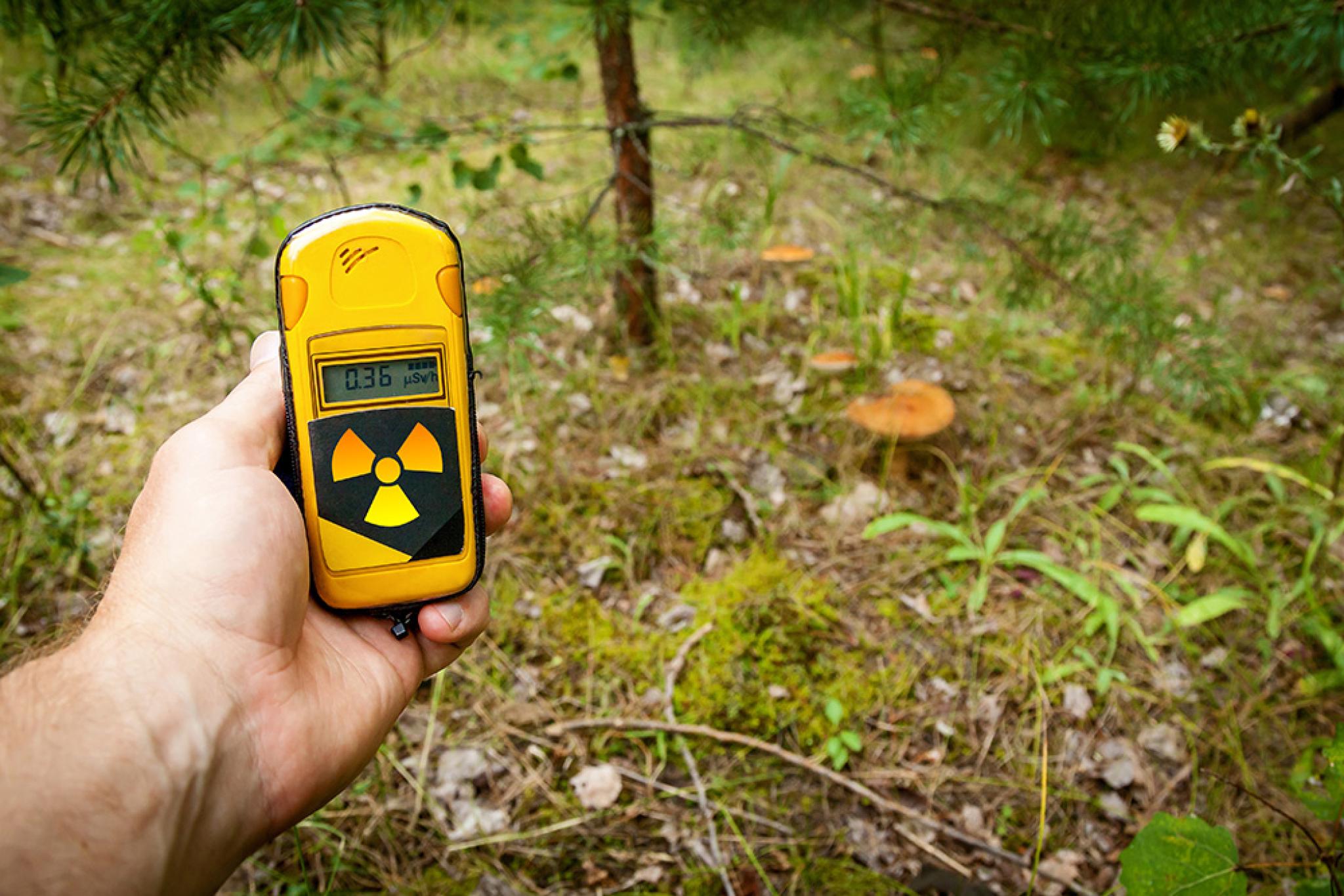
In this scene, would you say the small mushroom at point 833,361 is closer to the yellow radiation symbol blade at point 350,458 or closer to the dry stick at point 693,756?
the dry stick at point 693,756

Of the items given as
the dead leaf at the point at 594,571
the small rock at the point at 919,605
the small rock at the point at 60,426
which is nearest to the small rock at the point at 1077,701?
the small rock at the point at 919,605

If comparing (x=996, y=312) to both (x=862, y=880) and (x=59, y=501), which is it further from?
(x=59, y=501)

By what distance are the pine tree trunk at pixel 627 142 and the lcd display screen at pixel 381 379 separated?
0.89 m

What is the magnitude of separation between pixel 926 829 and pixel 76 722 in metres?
1.64

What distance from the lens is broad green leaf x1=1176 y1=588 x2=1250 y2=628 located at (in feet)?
6.57

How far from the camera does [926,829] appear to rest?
1686 mm

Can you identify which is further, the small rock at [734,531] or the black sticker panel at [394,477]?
the small rock at [734,531]

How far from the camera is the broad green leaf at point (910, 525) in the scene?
7.22ft

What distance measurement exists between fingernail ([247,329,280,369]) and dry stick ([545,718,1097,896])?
43.4 inches

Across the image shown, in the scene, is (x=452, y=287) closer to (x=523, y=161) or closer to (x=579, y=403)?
(x=523, y=161)

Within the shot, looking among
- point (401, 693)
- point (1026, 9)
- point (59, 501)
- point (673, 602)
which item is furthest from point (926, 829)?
point (59, 501)

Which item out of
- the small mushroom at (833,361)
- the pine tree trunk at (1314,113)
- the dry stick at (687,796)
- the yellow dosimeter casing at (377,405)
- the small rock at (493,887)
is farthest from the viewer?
the pine tree trunk at (1314,113)

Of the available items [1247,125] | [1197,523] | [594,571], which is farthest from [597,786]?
[1247,125]

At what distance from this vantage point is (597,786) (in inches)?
68.9
